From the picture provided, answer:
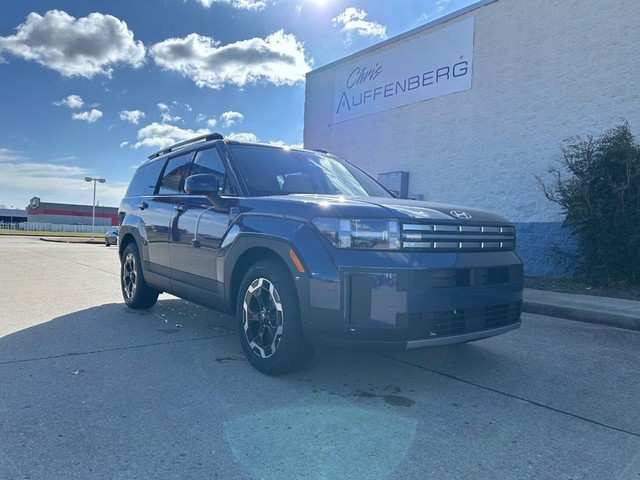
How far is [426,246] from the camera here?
340cm

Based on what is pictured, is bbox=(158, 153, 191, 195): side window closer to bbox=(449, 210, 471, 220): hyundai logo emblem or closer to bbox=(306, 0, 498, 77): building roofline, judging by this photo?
bbox=(449, 210, 471, 220): hyundai logo emblem

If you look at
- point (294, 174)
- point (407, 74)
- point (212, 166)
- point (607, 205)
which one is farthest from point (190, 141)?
point (407, 74)

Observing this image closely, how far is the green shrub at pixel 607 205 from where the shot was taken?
8453mm

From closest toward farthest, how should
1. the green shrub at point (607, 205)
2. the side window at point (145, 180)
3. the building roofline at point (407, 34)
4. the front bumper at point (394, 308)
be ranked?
1. the front bumper at point (394, 308)
2. the side window at point (145, 180)
3. the green shrub at point (607, 205)
4. the building roofline at point (407, 34)

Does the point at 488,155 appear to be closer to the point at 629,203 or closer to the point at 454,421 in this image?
the point at 629,203

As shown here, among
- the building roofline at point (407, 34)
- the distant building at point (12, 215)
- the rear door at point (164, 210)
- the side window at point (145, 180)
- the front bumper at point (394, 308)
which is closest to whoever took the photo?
the front bumper at point (394, 308)

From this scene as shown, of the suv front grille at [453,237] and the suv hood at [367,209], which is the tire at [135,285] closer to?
the suv hood at [367,209]

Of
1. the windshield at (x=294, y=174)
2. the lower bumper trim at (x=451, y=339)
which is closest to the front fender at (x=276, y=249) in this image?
the windshield at (x=294, y=174)

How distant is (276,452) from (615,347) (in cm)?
424

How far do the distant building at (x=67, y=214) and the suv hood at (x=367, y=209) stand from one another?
89.2m

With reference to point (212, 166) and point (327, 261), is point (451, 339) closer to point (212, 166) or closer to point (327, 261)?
point (327, 261)

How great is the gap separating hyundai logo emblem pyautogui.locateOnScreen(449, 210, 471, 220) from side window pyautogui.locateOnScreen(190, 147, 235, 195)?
6.33 feet

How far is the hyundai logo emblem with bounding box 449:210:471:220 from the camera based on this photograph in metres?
3.67

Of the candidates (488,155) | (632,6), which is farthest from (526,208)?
(632,6)
